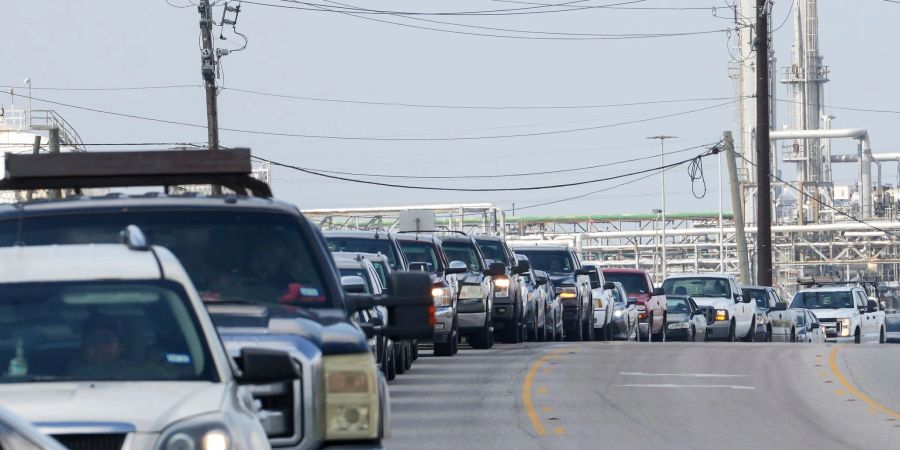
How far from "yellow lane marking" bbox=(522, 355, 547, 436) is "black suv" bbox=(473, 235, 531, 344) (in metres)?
3.56

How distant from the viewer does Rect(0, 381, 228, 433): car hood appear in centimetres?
607

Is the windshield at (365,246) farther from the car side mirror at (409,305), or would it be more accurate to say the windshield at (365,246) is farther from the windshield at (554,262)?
the windshield at (554,262)

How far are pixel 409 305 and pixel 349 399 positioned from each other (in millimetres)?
1249

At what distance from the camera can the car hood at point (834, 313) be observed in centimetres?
4354

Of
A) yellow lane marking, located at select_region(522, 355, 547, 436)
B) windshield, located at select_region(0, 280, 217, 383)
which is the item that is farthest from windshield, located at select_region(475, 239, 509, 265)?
windshield, located at select_region(0, 280, 217, 383)

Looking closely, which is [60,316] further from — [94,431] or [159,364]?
[94,431]

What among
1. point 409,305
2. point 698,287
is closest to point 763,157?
point 698,287

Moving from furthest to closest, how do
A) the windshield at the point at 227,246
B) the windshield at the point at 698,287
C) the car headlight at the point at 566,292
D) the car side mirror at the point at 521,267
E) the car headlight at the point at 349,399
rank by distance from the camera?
the windshield at the point at 698,287 < the car headlight at the point at 566,292 < the car side mirror at the point at 521,267 < the windshield at the point at 227,246 < the car headlight at the point at 349,399

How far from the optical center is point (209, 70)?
3872 centimetres

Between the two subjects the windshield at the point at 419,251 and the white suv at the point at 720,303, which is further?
the white suv at the point at 720,303

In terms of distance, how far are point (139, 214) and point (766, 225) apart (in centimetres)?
3975

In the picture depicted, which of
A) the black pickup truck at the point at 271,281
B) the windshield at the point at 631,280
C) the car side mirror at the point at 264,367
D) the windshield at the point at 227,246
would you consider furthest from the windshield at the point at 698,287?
the car side mirror at the point at 264,367

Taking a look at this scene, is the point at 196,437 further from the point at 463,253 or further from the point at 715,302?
the point at 715,302

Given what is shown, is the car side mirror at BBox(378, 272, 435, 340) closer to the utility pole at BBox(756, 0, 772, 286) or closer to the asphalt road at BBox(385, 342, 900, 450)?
the asphalt road at BBox(385, 342, 900, 450)
